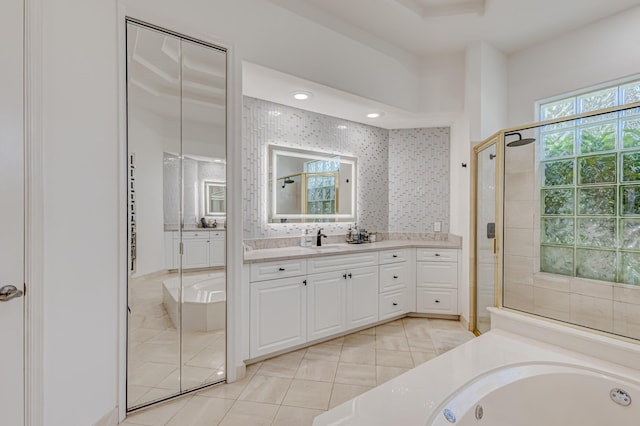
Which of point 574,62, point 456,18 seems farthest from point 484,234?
point 456,18

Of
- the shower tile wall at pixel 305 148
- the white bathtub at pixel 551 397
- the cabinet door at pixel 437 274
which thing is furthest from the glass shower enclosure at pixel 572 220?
the shower tile wall at pixel 305 148

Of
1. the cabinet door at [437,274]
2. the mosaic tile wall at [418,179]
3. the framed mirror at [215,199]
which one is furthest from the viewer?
the mosaic tile wall at [418,179]

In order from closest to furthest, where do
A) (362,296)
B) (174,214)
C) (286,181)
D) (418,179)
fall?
(174,214)
(362,296)
(286,181)
(418,179)

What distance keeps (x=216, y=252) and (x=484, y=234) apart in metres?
2.53

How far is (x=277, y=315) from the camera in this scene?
96.3 inches

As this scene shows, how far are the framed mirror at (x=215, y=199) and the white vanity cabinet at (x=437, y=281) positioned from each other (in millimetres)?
2332

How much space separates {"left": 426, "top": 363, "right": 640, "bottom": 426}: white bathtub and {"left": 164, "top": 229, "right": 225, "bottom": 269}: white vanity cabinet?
5.41 ft

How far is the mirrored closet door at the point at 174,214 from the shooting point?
5.96 feet

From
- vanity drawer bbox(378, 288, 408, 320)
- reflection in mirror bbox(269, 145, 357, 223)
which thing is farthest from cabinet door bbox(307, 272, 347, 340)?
reflection in mirror bbox(269, 145, 357, 223)

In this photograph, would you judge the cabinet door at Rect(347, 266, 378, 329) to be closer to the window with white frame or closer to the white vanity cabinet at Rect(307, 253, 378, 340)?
the white vanity cabinet at Rect(307, 253, 378, 340)

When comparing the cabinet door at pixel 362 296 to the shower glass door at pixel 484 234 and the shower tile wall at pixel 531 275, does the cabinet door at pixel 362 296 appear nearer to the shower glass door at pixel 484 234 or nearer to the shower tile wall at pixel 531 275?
the shower glass door at pixel 484 234
